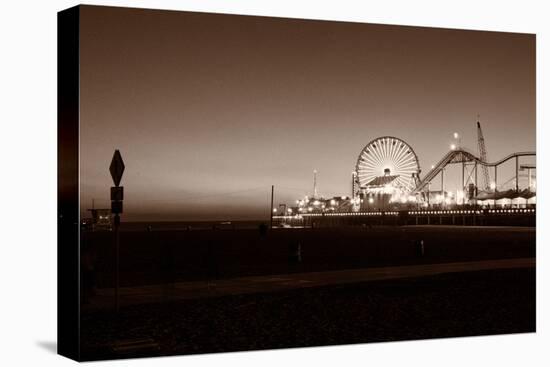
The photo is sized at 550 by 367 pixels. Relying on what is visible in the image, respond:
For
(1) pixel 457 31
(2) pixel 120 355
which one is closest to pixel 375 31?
(1) pixel 457 31

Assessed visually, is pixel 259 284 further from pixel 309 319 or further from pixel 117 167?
pixel 117 167

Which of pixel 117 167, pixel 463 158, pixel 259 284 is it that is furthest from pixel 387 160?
pixel 117 167

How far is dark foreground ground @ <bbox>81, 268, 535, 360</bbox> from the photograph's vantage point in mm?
11852

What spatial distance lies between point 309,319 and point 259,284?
14.1ft

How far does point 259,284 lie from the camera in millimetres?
17906

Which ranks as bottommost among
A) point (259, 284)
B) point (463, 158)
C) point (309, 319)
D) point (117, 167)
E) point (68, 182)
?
point (309, 319)

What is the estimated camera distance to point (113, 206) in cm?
1073

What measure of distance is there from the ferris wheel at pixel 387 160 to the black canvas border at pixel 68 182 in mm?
69256

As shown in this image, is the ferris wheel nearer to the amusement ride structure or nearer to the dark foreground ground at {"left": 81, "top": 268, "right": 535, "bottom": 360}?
the amusement ride structure

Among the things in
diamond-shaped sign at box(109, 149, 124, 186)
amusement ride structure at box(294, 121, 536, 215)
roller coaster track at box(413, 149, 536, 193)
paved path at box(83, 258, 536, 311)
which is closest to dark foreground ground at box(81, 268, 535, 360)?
paved path at box(83, 258, 536, 311)

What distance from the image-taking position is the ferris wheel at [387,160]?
79.9 m

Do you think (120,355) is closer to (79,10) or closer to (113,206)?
(113,206)

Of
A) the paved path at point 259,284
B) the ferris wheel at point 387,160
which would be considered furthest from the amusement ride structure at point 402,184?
the paved path at point 259,284

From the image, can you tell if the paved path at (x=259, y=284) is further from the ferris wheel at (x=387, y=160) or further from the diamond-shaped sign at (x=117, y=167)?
the ferris wheel at (x=387, y=160)
